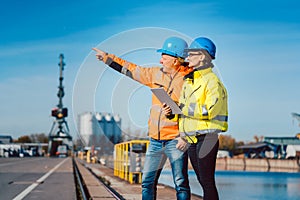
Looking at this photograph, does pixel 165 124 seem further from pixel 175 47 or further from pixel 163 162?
pixel 175 47

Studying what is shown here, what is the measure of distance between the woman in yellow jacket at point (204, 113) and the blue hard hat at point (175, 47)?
0.93 ft

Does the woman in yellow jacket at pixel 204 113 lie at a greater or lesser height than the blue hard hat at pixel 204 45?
lesser

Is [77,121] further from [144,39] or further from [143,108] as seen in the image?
[144,39]

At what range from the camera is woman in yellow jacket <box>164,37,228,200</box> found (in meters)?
5.25

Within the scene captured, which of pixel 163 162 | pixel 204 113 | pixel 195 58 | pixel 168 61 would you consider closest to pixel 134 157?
pixel 163 162

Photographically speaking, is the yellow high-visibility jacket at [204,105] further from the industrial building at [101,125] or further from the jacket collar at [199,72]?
the industrial building at [101,125]

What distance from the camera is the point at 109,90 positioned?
6605 millimetres

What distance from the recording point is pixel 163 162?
5965 mm

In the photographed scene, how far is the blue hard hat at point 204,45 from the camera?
214 inches

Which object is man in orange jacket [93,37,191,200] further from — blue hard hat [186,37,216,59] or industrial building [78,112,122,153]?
industrial building [78,112,122,153]

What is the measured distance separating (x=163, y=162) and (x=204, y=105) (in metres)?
1.02

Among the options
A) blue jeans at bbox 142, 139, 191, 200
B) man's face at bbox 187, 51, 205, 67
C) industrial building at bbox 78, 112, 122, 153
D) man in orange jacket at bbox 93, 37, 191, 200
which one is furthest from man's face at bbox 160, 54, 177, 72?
industrial building at bbox 78, 112, 122, 153

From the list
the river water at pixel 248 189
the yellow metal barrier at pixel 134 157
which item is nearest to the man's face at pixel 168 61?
the yellow metal barrier at pixel 134 157

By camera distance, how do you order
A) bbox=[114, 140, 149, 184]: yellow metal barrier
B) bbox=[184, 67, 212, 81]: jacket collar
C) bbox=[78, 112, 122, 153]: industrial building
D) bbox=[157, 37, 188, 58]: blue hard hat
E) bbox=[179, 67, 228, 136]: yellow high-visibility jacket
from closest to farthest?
bbox=[179, 67, 228, 136]: yellow high-visibility jacket < bbox=[184, 67, 212, 81]: jacket collar < bbox=[157, 37, 188, 58]: blue hard hat < bbox=[78, 112, 122, 153]: industrial building < bbox=[114, 140, 149, 184]: yellow metal barrier
